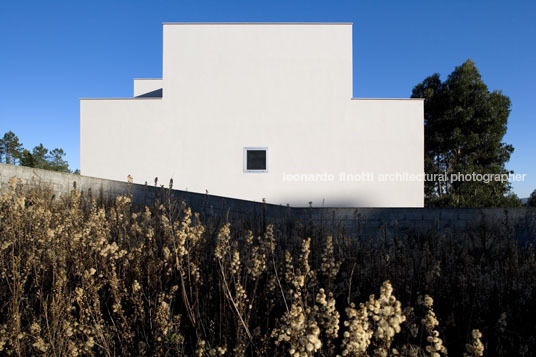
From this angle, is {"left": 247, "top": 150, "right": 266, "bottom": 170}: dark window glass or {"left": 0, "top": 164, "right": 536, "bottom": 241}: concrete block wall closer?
{"left": 0, "top": 164, "right": 536, "bottom": 241}: concrete block wall

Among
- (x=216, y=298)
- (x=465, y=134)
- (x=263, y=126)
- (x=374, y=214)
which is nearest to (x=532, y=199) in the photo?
(x=465, y=134)

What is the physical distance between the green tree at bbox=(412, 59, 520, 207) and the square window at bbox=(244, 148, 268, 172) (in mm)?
12565

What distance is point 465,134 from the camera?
797 inches

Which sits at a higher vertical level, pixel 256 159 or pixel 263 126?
pixel 263 126

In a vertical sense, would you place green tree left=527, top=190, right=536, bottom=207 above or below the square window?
below

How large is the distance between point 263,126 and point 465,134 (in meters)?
15.0

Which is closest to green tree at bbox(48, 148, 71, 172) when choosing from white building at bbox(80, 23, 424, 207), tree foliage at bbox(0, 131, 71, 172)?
tree foliage at bbox(0, 131, 71, 172)

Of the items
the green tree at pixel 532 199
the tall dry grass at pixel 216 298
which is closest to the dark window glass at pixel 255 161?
the tall dry grass at pixel 216 298

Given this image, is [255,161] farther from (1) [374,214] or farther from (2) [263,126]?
(1) [374,214]

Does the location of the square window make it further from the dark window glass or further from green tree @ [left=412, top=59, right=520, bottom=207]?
green tree @ [left=412, top=59, right=520, bottom=207]

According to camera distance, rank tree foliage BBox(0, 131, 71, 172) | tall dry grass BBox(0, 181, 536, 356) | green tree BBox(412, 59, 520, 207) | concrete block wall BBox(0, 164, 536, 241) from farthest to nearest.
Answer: tree foliage BBox(0, 131, 71, 172) < green tree BBox(412, 59, 520, 207) < concrete block wall BBox(0, 164, 536, 241) < tall dry grass BBox(0, 181, 536, 356)

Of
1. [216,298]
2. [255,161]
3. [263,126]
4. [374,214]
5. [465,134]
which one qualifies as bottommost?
[216,298]

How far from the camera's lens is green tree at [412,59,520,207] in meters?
19.3

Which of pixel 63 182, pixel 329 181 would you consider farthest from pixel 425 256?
pixel 329 181
